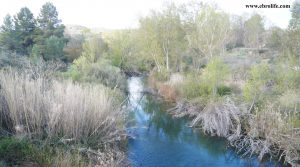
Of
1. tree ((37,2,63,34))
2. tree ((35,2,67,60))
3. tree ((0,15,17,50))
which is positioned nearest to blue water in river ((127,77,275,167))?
tree ((35,2,67,60))

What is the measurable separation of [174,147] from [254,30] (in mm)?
33933

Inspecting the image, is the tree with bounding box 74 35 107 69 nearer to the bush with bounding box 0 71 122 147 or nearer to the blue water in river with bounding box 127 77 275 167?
the blue water in river with bounding box 127 77 275 167

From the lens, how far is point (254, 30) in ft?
128

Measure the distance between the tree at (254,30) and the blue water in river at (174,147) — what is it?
3055 centimetres

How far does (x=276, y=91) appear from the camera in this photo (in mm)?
11219

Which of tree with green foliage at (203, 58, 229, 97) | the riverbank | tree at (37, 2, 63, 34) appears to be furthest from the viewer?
tree at (37, 2, 63, 34)

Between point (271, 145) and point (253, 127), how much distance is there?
89 centimetres

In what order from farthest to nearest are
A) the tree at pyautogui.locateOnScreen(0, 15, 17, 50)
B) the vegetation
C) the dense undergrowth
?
1. the tree at pyautogui.locateOnScreen(0, 15, 17, 50)
2. the dense undergrowth
3. the vegetation

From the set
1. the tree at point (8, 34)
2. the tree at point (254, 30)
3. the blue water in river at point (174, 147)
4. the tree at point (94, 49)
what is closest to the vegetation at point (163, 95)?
the blue water in river at point (174, 147)

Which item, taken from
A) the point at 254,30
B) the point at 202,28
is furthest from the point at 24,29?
the point at 254,30

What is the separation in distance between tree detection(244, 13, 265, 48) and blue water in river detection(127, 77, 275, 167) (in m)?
30.6

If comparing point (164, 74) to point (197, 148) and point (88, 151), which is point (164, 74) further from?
point (88, 151)

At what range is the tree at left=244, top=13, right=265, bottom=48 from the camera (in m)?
38.6

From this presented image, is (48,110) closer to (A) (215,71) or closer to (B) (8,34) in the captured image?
(A) (215,71)
